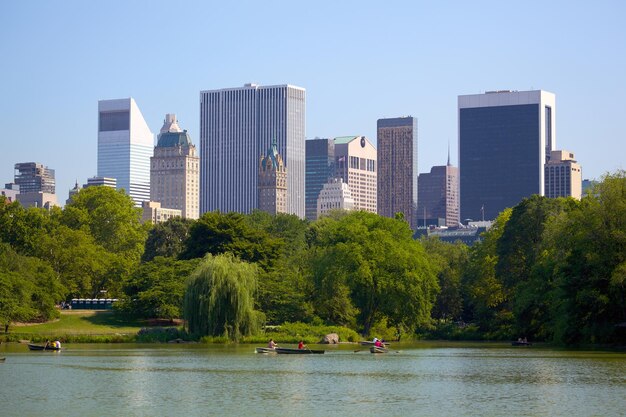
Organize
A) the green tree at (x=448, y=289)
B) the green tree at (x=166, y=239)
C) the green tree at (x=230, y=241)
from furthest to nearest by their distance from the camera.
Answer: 1. the green tree at (x=166, y=239)
2. the green tree at (x=448, y=289)
3. the green tree at (x=230, y=241)

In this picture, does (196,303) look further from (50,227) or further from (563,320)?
(50,227)

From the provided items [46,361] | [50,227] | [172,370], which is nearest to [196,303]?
[46,361]

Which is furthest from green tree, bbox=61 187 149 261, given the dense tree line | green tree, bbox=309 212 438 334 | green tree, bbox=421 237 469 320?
green tree, bbox=309 212 438 334

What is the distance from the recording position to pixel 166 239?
138 metres

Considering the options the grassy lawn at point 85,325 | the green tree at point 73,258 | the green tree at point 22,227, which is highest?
the green tree at point 22,227

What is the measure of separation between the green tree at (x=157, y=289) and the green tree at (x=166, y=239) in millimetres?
31477

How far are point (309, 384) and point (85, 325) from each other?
156 ft

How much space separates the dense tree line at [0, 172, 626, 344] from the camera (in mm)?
77625

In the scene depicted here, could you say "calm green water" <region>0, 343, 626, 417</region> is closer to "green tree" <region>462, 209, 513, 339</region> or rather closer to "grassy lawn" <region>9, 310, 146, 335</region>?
"grassy lawn" <region>9, 310, 146, 335</region>

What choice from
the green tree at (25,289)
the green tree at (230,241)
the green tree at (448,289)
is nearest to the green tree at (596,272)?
the green tree at (230,241)

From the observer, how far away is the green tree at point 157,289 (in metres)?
Result: 96.8

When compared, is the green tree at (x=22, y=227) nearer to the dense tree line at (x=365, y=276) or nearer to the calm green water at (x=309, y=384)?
the dense tree line at (x=365, y=276)

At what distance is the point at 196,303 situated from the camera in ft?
276

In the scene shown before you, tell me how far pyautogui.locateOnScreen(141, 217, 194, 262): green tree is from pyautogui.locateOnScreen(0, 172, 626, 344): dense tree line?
11820mm
